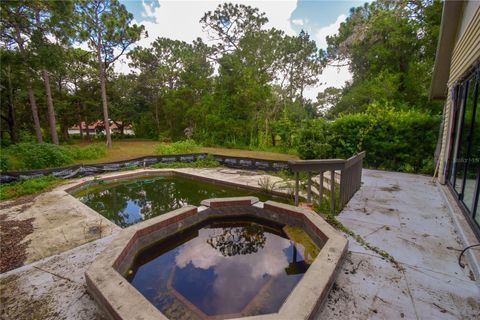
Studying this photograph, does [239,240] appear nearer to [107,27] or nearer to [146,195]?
[146,195]

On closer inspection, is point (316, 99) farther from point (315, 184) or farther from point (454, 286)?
point (454, 286)

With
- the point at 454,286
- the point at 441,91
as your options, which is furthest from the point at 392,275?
the point at 441,91

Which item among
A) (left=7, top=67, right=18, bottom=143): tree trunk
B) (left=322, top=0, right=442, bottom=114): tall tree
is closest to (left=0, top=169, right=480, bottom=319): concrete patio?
(left=322, top=0, right=442, bottom=114): tall tree

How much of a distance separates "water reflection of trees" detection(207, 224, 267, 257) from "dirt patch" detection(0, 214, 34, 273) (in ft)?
7.26

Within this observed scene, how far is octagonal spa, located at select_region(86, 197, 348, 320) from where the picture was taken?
1.65 meters

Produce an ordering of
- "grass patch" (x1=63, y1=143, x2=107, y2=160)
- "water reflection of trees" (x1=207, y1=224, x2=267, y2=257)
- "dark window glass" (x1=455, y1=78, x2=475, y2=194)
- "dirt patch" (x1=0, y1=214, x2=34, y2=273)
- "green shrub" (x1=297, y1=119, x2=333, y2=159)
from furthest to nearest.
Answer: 1. "grass patch" (x1=63, y1=143, x2=107, y2=160)
2. "green shrub" (x1=297, y1=119, x2=333, y2=159)
3. "dark window glass" (x1=455, y1=78, x2=475, y2=194)
4. "water reflection of trees" (x1=207, y1=224, x2=267, y2=257)
5. "dirt patch" (x1=0, y1=214, x2=34, y2=273)

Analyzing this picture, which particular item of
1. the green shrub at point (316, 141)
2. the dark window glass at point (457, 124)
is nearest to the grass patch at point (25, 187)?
the green shrub at point (316, 141)

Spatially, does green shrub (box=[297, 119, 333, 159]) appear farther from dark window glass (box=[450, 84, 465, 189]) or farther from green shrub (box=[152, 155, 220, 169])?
green shrub (box=[152, 155, 220, 169])

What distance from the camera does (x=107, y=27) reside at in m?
10.3

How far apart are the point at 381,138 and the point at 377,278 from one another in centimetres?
566

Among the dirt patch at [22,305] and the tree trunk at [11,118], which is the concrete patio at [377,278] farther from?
the tree trunk at [11,118]

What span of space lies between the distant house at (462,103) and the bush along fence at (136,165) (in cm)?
331

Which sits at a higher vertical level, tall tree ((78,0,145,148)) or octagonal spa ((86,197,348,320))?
tall tree ((78,0,145,148))

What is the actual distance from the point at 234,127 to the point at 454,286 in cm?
1084
